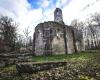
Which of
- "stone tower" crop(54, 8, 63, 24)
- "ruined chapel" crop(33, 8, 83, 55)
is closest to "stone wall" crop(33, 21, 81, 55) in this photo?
"ruined chapel" crop(33, 8, 83, 55)

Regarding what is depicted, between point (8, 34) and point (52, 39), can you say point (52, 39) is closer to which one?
point (52, 39)

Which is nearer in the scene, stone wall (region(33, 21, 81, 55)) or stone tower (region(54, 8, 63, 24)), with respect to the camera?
stone wall (region(33, 21, 81, 55))

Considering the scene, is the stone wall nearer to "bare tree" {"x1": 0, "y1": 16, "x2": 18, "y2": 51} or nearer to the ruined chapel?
the ruined chapel

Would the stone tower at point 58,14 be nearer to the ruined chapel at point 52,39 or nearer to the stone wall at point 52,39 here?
the ruined chapel at point 52,39

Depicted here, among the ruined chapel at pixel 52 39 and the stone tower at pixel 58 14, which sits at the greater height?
the stone tower at pixel 58 14

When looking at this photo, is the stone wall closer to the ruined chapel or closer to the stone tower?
the ruined chapel

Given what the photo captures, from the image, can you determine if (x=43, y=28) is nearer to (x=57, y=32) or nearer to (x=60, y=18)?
(x=57, y=32)

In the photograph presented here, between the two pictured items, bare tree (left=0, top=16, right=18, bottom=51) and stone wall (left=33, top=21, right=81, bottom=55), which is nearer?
stone wall (left=33, top=21, right=81, bottom=55)

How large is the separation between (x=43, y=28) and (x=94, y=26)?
3327 centimetres

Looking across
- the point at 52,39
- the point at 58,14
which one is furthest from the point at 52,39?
the point at 58,14

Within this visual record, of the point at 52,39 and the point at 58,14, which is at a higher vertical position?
the point at 58,14

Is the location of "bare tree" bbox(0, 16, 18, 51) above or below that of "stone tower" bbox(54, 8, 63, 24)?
below

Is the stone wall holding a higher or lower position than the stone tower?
lower

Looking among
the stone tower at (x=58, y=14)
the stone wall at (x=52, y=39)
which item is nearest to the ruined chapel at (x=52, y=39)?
the stone wall at (x=52, y=39)
